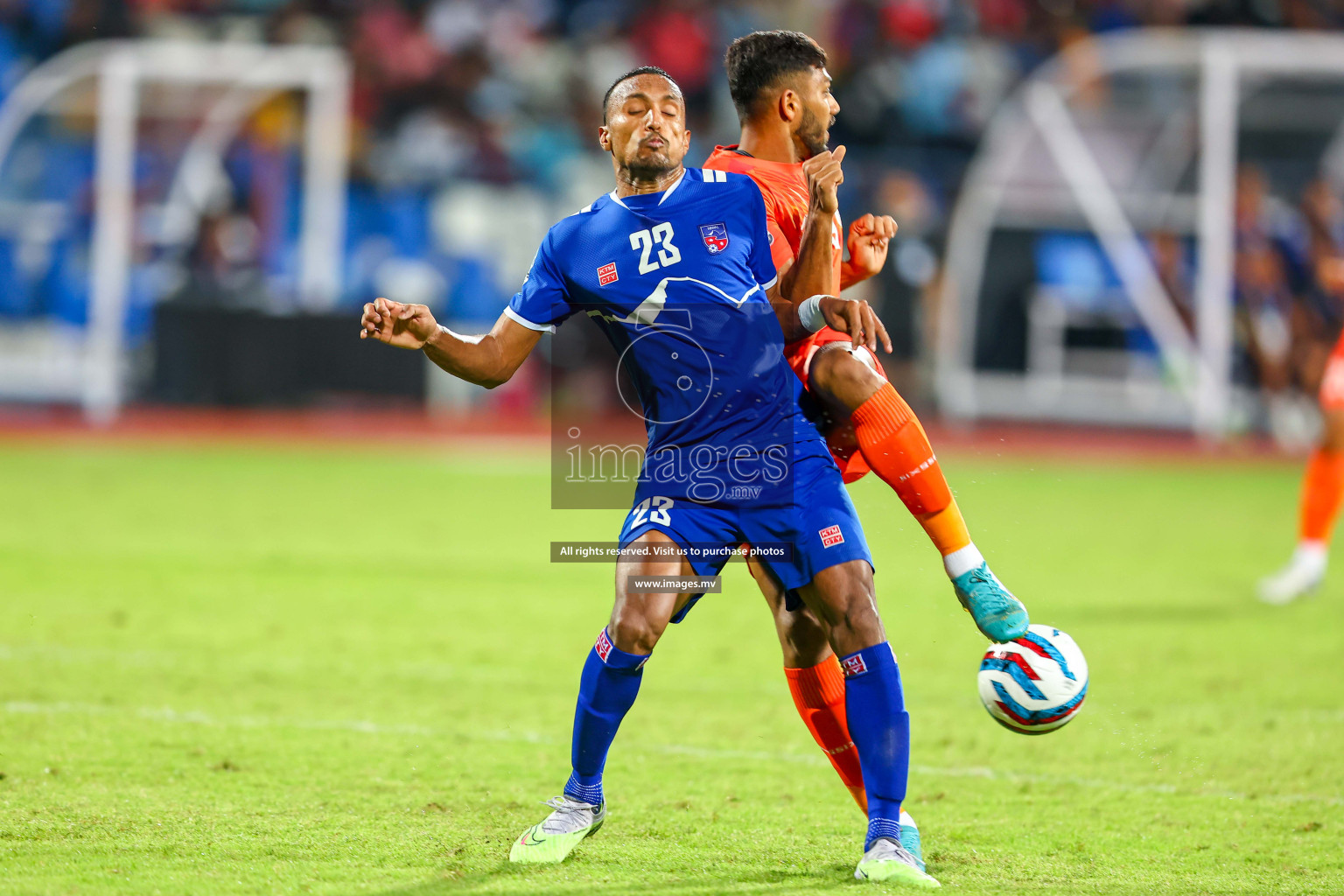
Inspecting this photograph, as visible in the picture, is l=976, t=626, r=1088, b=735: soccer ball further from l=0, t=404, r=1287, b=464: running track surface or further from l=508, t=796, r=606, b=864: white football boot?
l=0, t=404, r=1287, b=464: running track surface

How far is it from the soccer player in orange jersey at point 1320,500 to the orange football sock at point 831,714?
214 inches

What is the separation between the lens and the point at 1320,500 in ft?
29.6

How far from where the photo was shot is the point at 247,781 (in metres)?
4.87

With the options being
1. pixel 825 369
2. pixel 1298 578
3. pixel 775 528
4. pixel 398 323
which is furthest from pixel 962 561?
pixel 1298 578

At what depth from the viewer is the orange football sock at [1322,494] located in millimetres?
8992

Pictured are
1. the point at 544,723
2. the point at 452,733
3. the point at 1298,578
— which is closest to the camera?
the point at 452,733

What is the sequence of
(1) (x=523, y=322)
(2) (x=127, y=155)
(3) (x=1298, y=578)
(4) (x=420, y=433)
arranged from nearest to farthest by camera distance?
(1) (x=523, y=322), (3) (x=1298, y=578), (2) (x=127, y=155), (4) (x=420, y=433)

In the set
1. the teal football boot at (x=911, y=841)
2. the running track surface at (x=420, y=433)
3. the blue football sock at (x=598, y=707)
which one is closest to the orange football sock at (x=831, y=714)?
the teal football boot at (x=911, y=841)

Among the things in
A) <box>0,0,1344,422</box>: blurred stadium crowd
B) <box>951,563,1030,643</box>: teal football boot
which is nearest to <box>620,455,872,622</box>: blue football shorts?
<box>951,563,1030,643</box>: teal football boot

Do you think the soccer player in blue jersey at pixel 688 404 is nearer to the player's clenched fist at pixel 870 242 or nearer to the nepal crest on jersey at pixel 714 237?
the nepal crest on jersey at pixel 714 237

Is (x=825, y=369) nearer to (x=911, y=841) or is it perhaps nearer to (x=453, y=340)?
(x=453, y=340)

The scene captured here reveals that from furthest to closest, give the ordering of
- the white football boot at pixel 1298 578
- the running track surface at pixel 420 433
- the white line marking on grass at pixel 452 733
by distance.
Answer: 1. the running track surface at pixel 420 433
2. the white football boot at pixel 1298 578
3. the white line marking on grass at pixel 452 733

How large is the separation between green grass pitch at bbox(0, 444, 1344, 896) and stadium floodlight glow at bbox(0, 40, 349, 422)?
596cm

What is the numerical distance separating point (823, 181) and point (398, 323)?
1.19 meters
